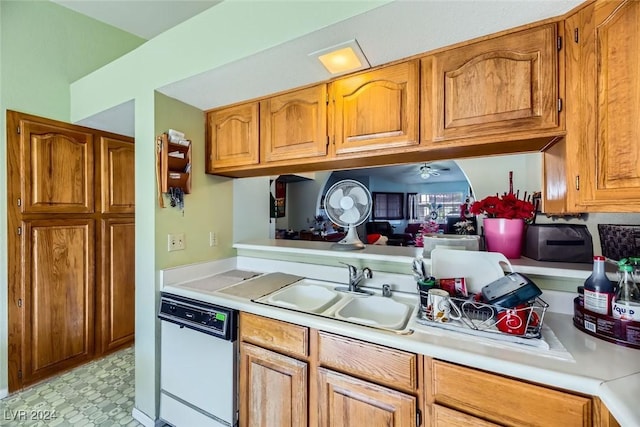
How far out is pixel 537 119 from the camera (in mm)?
1125

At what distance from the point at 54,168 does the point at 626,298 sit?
339cm

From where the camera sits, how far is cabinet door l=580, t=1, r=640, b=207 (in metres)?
0.90

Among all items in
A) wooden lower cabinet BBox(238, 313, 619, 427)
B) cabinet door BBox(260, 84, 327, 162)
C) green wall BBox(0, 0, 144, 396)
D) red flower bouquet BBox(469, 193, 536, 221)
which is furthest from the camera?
green wall BBox(0, 0, 144, 396)

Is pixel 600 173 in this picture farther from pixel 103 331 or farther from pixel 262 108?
pixel 103 331

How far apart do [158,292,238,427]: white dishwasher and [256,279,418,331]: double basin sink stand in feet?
0.93

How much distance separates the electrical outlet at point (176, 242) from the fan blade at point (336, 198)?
1024mm

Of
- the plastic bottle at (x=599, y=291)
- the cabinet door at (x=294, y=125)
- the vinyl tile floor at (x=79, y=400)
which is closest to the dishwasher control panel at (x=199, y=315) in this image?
the vinyl tile floor at (x=79, y=400)

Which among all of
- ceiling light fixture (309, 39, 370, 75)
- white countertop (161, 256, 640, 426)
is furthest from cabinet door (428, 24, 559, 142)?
white countertop (161, 256, 640, 426)

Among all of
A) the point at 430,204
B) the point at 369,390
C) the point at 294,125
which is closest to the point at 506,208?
the point at 369,390

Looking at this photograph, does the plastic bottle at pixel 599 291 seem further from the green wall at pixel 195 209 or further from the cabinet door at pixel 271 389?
the green wall at pixel 195 209

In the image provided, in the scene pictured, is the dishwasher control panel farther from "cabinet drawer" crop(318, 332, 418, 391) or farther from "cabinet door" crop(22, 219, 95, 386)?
"cabinet door" crop(22, 219, 95, 386)

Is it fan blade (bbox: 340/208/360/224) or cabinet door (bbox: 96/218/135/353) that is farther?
cabinet door (bbox: 96/218/135/353)

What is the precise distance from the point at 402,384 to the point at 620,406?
603 millimetres

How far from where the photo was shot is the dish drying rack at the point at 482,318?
3.35ft
